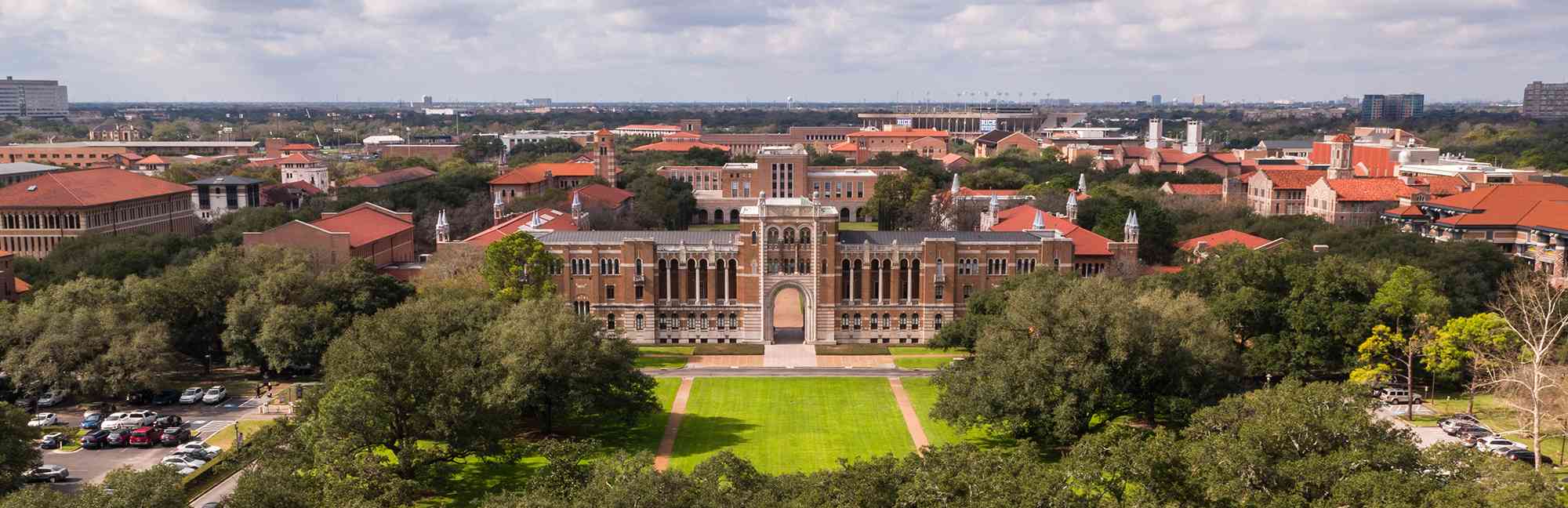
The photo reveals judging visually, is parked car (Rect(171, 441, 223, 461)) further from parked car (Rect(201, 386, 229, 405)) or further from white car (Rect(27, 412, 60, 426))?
parked car (Rect(201, 386, 229, 405))

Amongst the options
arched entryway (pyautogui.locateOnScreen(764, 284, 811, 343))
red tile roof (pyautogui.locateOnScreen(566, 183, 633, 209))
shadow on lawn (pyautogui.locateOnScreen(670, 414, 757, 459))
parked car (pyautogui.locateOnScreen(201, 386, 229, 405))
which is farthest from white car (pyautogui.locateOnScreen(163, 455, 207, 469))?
red tile roof (pyautogui.locateOnScreen(566, 183, 633, 209))

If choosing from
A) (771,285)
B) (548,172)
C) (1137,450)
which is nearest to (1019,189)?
(548,172)

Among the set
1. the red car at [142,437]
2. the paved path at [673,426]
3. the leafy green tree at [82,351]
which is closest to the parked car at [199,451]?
the red car at [142,437]

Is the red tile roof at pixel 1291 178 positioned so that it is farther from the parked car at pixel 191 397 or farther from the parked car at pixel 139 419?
the parked car at pixel 139 419

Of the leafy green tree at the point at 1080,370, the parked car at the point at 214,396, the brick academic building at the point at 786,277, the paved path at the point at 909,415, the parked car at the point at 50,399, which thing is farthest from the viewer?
the brick academic building at the point at 786,277

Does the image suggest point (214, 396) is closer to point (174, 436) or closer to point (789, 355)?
point (174, 436)
